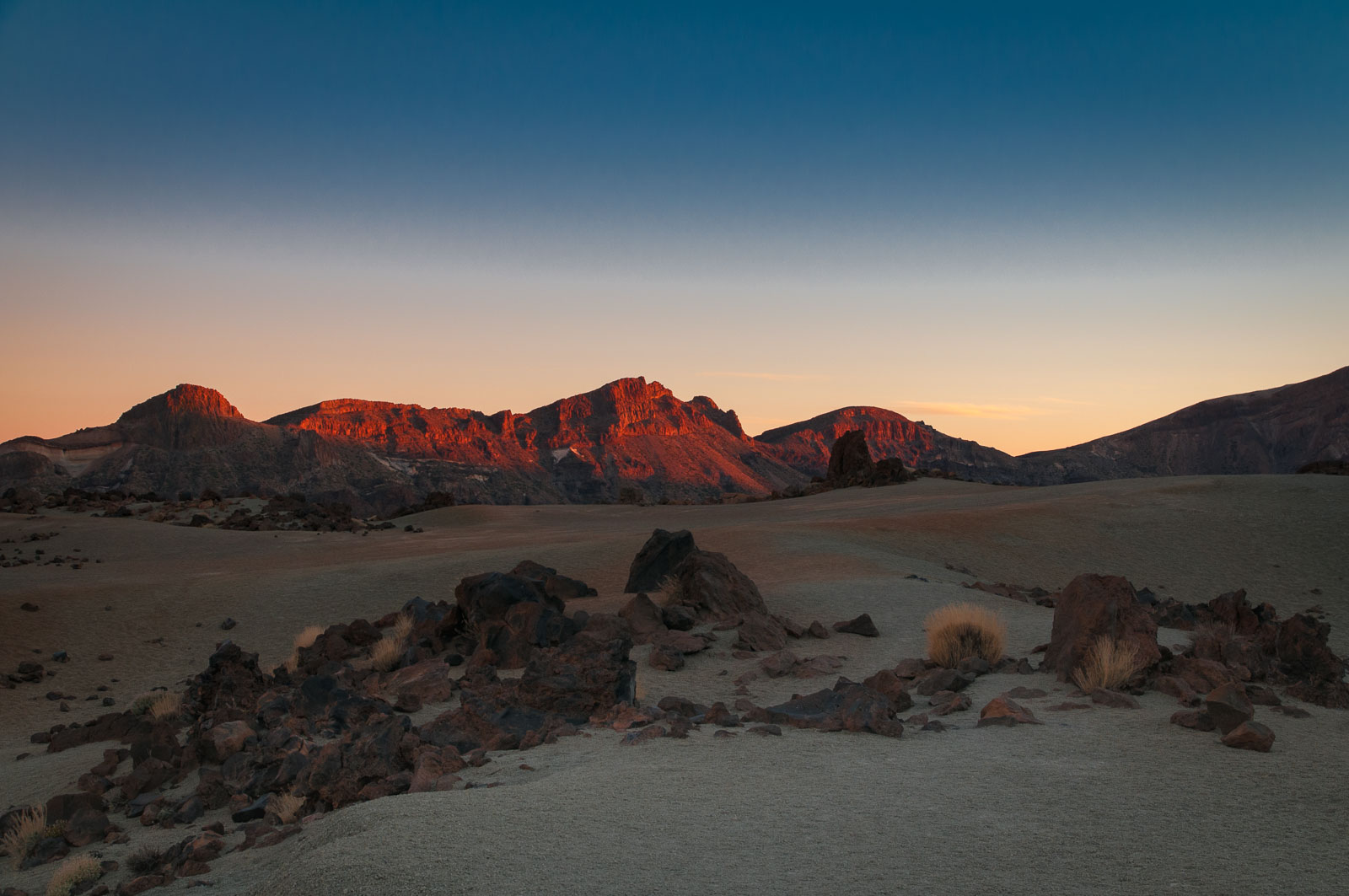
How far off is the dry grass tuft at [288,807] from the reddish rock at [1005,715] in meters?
5.52

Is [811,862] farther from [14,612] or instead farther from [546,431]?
[546,431]

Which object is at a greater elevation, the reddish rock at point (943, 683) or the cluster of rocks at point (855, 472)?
the cluster of rocks at point (855, 472)

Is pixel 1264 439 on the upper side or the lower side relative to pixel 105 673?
upper

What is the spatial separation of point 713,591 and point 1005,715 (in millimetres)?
6682

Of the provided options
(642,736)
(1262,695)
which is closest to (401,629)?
(642,736)

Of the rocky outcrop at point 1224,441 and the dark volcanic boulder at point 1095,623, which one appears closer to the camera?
the dark volcanic boulder at point 1095,623

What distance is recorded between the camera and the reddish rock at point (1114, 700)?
26.7 feet

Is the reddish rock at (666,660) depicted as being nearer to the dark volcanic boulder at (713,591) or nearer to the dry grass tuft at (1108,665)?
the dark volcanic boulder at (713,591)

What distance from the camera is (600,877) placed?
450 centimetres

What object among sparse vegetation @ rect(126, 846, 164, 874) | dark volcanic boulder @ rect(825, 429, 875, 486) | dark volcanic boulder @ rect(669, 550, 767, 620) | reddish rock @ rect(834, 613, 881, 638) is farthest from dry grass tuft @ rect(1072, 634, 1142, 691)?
dark volcanic boulder @ rect(825, 429, 875, 486)

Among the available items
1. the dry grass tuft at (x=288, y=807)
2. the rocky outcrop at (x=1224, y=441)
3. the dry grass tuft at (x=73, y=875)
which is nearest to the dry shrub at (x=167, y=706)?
the dry grass tuft at (x=288, y=807)

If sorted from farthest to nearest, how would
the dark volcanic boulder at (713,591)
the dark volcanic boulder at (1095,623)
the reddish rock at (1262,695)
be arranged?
the dark volcanic boulder at (713,591) → the dark volcanic boulder at (1095,623) → the reddish rock at (1262,695)

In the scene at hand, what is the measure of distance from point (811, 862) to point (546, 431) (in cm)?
15096

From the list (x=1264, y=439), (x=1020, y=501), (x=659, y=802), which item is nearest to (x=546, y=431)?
(x=1264, y=439)
